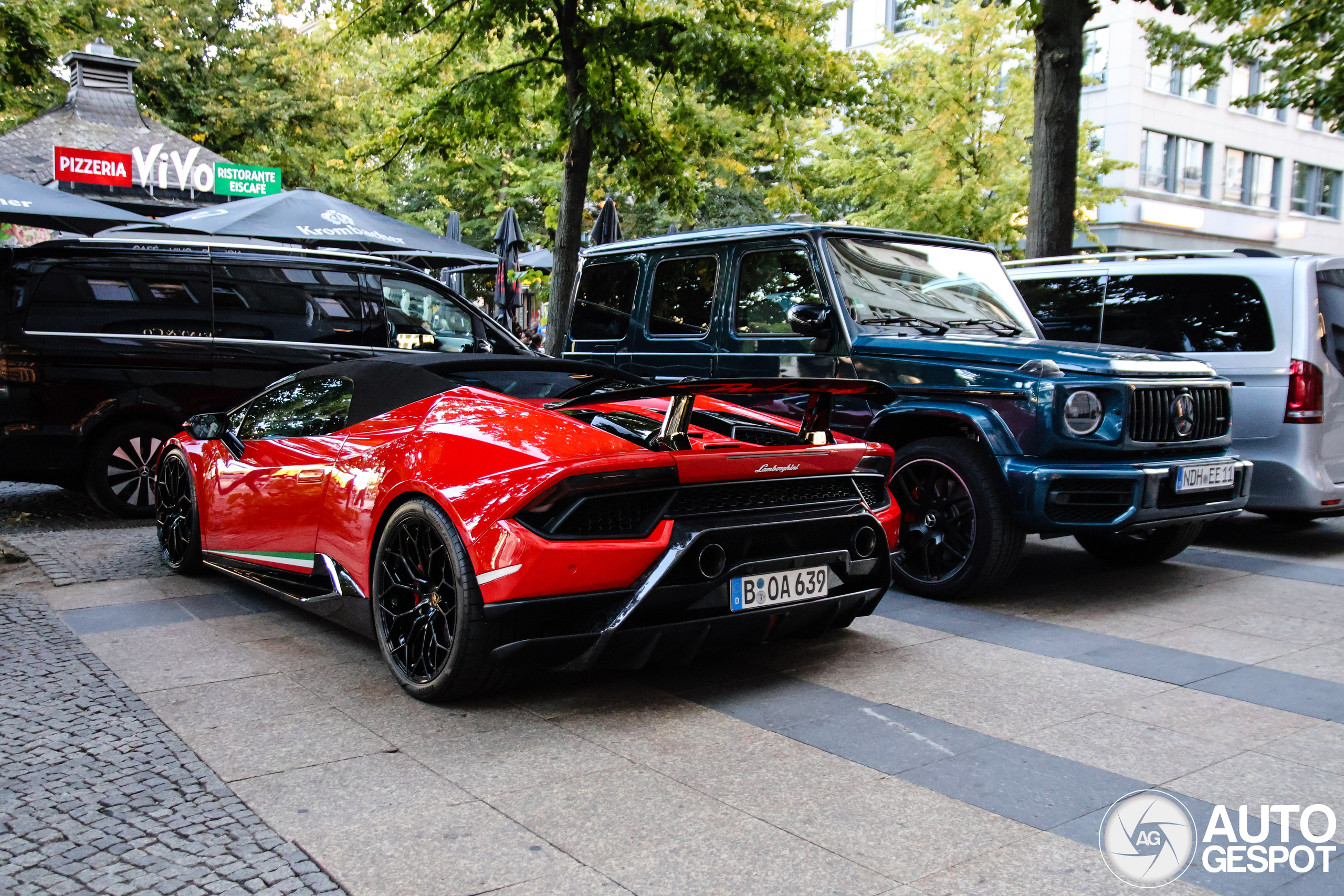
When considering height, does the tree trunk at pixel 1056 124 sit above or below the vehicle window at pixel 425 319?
above

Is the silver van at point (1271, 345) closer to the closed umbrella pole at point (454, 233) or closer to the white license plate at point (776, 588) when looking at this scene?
the white license plate at point (776, 588)

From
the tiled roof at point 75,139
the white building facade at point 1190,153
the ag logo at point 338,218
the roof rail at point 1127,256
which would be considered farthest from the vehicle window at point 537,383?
the white building facade at point 1190,153

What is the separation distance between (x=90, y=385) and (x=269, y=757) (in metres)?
5.52

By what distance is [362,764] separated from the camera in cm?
347

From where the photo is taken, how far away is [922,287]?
21.6ft

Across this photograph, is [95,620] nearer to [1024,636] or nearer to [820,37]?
[1024,636]

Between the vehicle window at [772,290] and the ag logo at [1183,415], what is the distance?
1970 millimetres

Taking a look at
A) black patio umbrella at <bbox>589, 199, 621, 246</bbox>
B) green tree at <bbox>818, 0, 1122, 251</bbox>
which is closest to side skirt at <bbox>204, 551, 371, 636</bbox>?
black patio umbrella at <bbox>589, 199, 621, 246</bbox>

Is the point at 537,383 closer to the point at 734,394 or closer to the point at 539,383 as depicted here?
the point at 539,383

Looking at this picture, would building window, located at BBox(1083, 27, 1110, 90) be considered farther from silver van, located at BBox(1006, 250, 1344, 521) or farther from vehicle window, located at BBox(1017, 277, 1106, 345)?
silver van, located at BBox(1006, 250, 1344, 521)

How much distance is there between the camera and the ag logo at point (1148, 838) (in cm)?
280

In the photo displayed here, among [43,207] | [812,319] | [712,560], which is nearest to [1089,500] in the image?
[812,319]

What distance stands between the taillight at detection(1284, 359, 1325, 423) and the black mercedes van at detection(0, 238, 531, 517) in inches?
256

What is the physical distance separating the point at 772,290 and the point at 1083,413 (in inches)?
81.0
